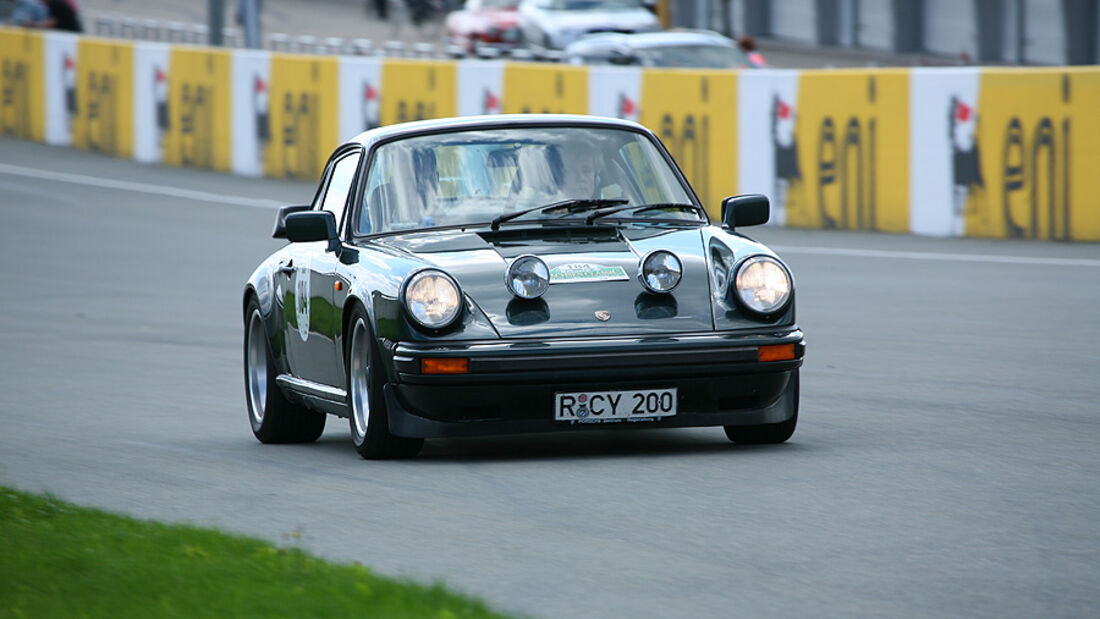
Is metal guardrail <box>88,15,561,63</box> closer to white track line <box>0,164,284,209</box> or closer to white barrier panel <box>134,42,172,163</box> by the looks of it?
white barrier panel <box>134,42,172,163</box>

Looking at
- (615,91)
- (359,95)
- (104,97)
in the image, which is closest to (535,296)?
(615,91)

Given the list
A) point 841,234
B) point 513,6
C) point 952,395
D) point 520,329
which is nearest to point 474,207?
point 520,329

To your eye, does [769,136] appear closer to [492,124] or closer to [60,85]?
[492,124]

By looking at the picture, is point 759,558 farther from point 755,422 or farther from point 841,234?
point 841,234

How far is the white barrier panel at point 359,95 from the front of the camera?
25.9m

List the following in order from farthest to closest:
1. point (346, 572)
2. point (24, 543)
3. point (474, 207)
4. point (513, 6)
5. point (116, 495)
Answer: point (513, 6), point (474, 207), point (116, 495), point (24, 543), point (346, 572)

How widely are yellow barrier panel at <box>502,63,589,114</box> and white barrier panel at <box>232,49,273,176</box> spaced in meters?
4.36

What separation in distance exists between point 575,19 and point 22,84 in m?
8.70

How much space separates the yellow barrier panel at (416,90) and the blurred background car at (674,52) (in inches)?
89.0

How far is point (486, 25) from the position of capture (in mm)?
36219

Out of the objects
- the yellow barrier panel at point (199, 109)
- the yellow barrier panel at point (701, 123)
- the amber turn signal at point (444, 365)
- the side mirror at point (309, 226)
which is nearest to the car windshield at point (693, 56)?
the yellow barrier panel at point (701, 123)

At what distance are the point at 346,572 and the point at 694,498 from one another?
1670 millimetres

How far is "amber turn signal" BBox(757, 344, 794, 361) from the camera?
7.70 m

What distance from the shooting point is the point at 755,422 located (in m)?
7.84
